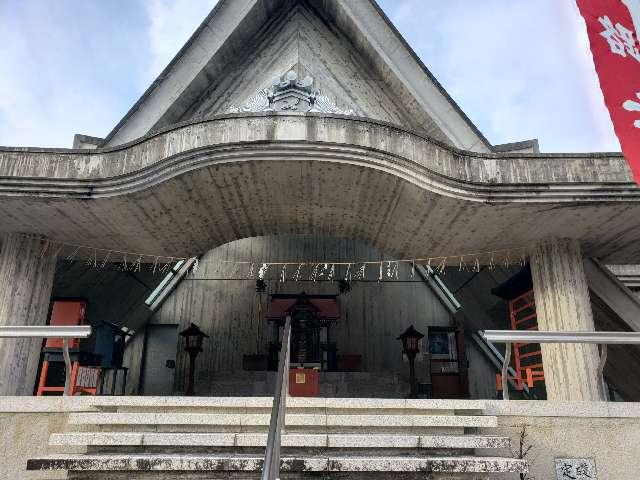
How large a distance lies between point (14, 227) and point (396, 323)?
1107 cm

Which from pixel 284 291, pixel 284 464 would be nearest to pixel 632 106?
pixel 284 464

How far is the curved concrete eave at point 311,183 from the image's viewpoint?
24.7 ft

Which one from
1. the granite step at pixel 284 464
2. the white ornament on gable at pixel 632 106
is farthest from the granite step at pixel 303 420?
the white ornament on gable at pixel 632 106

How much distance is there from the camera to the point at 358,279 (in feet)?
54.3

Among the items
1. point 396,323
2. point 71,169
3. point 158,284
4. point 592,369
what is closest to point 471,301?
point 396,323

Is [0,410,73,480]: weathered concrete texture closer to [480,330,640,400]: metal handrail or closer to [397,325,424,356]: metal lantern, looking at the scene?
[480,330,640,400]: metal handrail

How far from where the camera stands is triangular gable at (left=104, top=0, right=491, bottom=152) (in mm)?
10078

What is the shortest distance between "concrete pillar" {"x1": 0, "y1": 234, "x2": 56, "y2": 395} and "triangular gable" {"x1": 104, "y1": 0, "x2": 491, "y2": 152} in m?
2.56

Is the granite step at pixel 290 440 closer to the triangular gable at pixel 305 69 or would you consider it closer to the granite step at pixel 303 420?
the granite step at pixel 303 420

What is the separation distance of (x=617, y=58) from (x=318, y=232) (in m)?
5.98

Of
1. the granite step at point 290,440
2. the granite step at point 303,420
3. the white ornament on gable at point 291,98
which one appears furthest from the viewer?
the white ornament on gable at point 291,98

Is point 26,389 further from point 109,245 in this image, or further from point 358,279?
point 358,279

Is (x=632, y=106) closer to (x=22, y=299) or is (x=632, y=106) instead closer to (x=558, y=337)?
Result: (x=558, y=337)

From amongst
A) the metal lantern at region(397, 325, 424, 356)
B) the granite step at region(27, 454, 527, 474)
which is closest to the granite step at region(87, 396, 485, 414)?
the granite step at region(27, 454, 527, 474)
